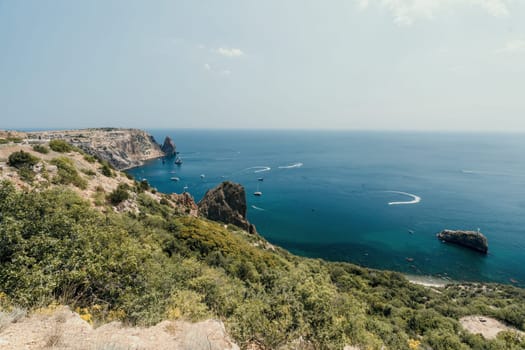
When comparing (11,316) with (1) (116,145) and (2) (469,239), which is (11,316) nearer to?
(2) (469,239)

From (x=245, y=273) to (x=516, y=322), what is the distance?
26336 mm

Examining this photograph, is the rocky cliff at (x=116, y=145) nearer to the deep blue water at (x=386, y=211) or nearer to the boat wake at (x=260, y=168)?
the deep blue water at (x=386, y=211)

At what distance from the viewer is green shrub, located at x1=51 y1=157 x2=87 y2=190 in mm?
21600

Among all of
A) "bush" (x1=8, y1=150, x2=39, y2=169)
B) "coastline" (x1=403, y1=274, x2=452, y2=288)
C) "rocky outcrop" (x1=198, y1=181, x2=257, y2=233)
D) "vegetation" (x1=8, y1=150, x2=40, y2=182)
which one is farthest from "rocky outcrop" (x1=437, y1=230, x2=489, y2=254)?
"bush" (x1=8, y1=150, x2=39, y2=169)

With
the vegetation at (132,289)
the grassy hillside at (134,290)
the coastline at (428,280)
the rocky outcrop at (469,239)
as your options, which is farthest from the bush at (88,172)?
the rocky outcrop at (469,239)

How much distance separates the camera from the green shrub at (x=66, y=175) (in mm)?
21600

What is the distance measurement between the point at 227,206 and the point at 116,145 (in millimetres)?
110421

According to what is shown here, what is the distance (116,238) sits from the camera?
12812 millimetres

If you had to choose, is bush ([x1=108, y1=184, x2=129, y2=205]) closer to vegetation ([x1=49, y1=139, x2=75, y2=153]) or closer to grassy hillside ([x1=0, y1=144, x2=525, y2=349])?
grassy hillside ([x1=0, y1=144, x2=525, y2=349])

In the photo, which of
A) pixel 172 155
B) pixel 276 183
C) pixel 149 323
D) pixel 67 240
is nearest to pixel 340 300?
pixel 149 323

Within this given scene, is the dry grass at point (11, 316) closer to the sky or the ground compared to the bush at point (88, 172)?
closer to the ground

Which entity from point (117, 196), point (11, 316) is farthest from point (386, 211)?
point (11, 316)

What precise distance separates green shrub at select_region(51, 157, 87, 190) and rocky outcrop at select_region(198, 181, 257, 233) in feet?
81.8

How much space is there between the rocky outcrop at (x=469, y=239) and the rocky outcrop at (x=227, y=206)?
152ft
